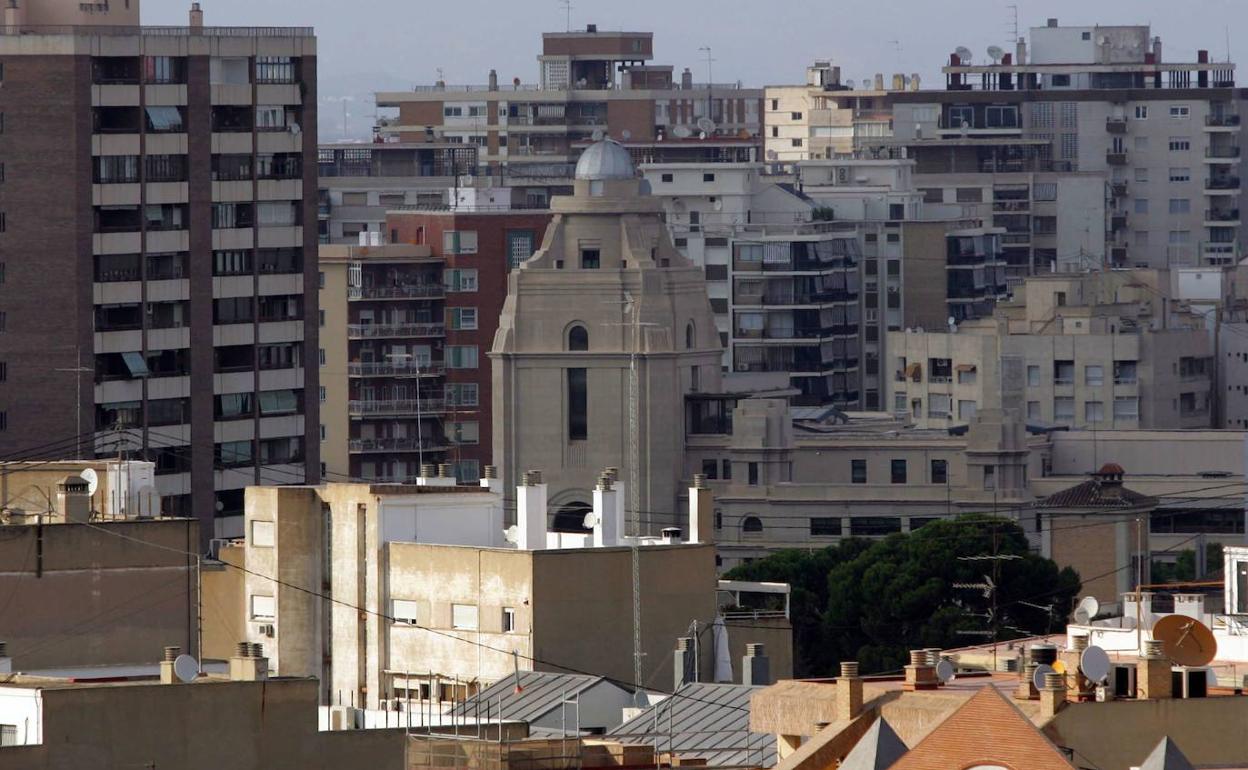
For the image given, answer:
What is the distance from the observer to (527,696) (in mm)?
61594

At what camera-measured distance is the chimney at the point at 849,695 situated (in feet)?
146

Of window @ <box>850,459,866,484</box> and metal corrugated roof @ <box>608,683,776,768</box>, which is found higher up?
window @ <box>850,459,866,484</box>

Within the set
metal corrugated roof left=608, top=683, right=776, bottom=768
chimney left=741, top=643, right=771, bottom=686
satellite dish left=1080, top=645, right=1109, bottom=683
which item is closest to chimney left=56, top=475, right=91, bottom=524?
chimney left=741, top=643, right=771, bottom=686

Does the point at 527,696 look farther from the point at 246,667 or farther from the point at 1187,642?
the point at 1187,642

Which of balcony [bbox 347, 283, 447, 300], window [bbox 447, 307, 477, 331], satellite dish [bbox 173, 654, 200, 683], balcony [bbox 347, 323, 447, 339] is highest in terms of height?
balcony [bbox 347, 283, 447, 300]

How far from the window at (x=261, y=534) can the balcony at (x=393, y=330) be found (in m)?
92.3

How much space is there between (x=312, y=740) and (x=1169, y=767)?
1424cm

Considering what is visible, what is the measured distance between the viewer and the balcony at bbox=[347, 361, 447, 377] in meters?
168

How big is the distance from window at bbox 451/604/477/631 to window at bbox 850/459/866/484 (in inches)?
3134

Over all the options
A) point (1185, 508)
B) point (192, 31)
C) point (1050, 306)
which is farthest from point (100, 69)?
point (1050, 306)

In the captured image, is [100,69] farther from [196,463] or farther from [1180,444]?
[1180,444]

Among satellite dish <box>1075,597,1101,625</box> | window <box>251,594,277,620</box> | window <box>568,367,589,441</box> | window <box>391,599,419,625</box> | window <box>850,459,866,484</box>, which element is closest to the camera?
satellite dish <box>1075,597,1101,625</box>

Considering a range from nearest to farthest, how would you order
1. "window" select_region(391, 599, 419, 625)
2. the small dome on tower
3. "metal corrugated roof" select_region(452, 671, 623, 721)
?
1. "metal corrugated roof" select_region(452, 671, 623, 721)
2. "window" select_region(391, 599, 419, 625)
3. the small dome on tower

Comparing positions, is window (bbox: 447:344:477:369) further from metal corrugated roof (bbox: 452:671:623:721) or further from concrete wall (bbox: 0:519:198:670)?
metal corrugated roof (bbox: 452:671:623:721)
